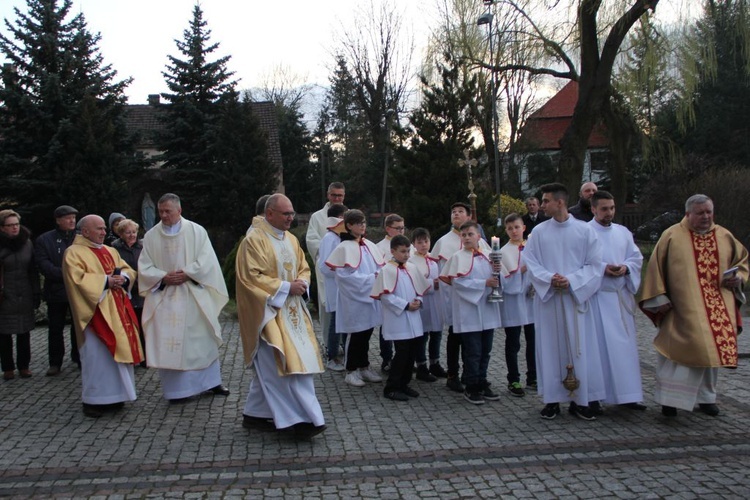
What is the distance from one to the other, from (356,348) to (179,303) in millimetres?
1924

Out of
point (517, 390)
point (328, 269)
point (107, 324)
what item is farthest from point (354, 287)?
point (107, 324)

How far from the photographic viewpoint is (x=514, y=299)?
750 centimetres

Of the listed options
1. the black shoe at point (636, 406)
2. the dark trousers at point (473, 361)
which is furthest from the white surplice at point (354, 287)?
the black shoe at point (636, 406)

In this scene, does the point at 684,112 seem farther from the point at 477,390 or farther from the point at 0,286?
the point at 0,286

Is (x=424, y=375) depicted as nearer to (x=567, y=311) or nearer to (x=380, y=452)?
(x=567, y=311)

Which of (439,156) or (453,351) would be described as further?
Answer: (439,156)

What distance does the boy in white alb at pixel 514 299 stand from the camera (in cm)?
746

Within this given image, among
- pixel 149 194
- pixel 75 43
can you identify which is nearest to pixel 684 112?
pixel 75 43

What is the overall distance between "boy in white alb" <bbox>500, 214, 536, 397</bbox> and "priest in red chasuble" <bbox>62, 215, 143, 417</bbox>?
3.60 metres

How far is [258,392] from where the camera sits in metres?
6.18

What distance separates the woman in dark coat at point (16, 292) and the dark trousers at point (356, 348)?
3731 mm

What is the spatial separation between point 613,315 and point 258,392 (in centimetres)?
311

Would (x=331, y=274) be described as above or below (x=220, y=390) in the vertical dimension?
above

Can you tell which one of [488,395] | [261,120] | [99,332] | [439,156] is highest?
[261,120]
